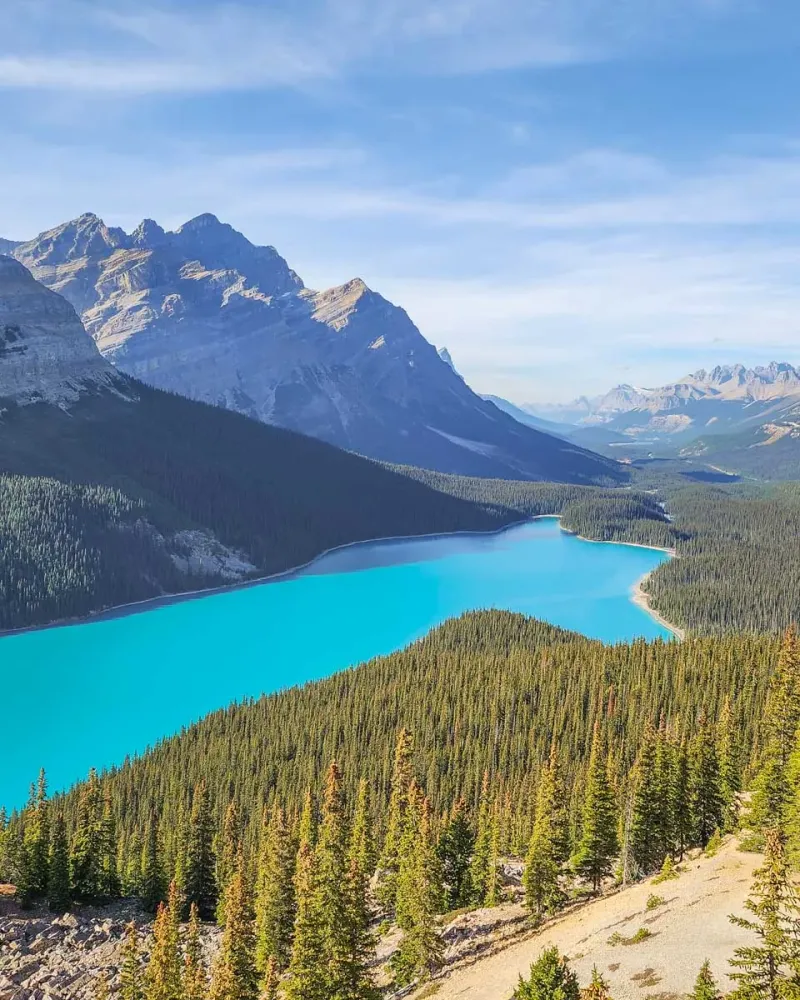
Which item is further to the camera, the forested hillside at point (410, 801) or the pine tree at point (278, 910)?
the pine tree at point (278, 910)

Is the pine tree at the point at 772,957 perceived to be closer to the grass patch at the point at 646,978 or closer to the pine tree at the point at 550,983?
the grass patch at the point at 646,978

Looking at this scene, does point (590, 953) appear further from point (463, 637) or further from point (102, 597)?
point (102, 597)

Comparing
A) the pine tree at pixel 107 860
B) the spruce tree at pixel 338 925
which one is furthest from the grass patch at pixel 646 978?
the pine tree at pixel 107 860

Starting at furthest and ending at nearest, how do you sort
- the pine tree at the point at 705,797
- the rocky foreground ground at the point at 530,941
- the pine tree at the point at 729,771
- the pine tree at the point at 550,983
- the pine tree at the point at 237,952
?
the pine tree at the point at 705,797 < the pine tree at the point at 729,771 < the pine tree at the point at 237,952 < the rocky foreground ground at the point at 530,941 < the pine tree at the point at 550,983

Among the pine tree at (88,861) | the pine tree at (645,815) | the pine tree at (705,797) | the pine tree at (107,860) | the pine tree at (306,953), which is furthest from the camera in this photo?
the pine tree at (107,860)

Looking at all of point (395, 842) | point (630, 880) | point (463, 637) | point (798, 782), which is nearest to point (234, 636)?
point (463, 637)

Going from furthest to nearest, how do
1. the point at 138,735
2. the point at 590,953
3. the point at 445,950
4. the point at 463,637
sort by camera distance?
1. the point at 463,637
2. the point at 138,735
3. the point at 445,950
4. the point at 590,953
